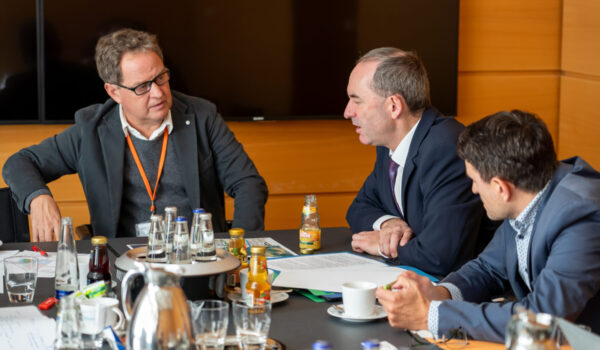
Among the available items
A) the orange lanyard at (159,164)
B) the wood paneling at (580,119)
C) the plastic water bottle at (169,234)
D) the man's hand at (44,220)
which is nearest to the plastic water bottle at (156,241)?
the plastic water bottle at (169,234)

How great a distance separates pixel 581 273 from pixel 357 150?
3.01 meters

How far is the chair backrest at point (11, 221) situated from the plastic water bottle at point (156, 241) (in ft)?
4.28

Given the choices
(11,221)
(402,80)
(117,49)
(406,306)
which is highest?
(117,49)

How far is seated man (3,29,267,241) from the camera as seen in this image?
10.8 feet

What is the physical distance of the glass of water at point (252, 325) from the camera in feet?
5.54

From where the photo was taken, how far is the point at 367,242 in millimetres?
2611

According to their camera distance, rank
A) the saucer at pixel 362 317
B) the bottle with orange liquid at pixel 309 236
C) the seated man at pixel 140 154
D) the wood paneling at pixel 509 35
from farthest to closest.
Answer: the wood paneling at pixel 509 35 → the seated man at pixel 140 154 → the bottle with orange liquid at pixel 309 236 → the saucer at pixel 362 317

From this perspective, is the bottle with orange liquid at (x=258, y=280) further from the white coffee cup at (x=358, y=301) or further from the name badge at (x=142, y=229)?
the name badge at (x=142, y=229)

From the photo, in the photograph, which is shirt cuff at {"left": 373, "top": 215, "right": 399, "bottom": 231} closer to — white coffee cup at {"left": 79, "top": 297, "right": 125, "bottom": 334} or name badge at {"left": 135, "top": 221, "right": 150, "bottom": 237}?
name badge at {"left": 135, "top": 221, "right": 150, "bottom": 237}

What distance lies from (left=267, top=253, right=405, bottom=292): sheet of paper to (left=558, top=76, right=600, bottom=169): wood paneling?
2588mm

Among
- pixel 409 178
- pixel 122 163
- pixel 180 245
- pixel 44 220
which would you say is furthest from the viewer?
pixel 122 163

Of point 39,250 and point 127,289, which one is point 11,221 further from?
point 127,289

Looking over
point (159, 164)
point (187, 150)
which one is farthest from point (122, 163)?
point (187, 150)

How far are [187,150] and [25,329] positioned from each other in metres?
1.61
